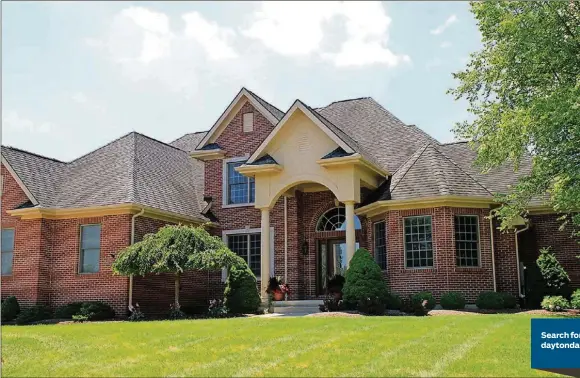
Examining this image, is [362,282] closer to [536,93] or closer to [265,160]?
[265,160]

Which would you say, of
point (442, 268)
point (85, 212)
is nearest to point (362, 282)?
point (442, 268)

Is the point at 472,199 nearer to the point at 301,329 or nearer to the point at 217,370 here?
the point at 301,329

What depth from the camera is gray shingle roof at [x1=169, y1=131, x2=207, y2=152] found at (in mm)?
31077

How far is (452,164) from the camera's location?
22.1 metres

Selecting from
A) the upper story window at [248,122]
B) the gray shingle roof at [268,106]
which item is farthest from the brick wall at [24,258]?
the gray shingle roof at [268,106]

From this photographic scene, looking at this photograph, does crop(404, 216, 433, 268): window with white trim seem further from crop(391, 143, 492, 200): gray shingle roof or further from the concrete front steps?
the concrete front steps

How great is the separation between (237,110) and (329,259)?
744 cm

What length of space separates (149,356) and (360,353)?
340 cm

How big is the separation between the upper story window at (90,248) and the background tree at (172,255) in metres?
2.13

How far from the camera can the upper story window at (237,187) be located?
1006 inches

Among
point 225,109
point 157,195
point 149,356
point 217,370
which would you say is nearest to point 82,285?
point 157,195

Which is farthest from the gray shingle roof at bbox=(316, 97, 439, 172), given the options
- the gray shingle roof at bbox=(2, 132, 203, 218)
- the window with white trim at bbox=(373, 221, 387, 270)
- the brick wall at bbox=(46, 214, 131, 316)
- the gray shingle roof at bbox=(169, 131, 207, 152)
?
the brick wall at bbox=(46, 214, 131, 316)

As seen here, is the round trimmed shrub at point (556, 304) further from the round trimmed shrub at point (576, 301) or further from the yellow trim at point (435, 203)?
the yellow trim at point (435, 203)

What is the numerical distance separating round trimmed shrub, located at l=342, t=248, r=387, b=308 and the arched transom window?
415 cm
